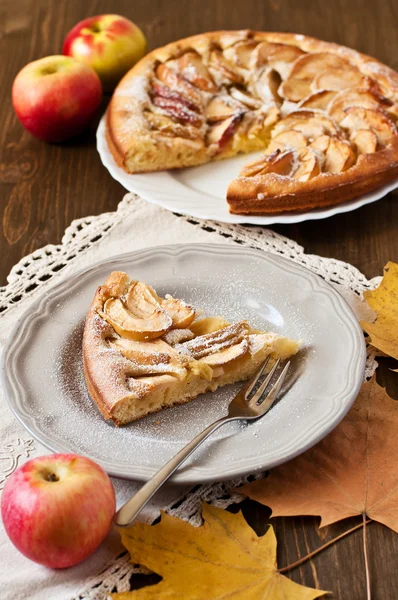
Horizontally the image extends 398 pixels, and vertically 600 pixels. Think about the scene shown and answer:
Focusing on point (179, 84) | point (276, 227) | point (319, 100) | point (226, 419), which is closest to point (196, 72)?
point (179, 84)

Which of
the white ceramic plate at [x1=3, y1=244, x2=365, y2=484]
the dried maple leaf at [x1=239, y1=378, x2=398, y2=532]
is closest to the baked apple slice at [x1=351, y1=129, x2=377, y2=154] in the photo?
the white ceramic plate at [x1=3, y1=244, x2=365, y2=484]

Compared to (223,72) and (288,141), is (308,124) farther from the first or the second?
(223,72)

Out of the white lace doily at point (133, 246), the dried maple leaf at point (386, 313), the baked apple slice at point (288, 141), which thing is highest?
the baked apple slice at point (288, 141)

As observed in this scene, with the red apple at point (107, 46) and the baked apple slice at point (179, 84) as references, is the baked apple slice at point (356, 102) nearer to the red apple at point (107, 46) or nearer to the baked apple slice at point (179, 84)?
the baked apple slice at point (179, 84)

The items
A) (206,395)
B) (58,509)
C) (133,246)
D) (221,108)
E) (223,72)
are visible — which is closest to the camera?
(58,509)

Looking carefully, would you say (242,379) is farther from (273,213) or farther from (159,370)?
(273,213)

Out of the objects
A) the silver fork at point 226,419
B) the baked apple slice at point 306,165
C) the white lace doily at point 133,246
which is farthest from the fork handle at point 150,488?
the baked apple slice at point 306,165
